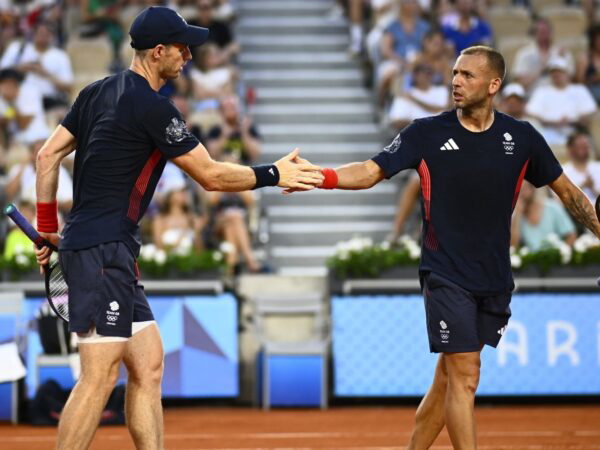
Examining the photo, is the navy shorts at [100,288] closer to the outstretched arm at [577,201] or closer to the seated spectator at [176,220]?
the outstretched arm at [577,201]

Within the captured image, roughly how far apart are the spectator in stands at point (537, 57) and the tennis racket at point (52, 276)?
10107 millimetres

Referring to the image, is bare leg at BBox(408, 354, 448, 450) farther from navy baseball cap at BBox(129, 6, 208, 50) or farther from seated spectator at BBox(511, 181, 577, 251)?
seated spectator at BBox(511, 181, 577, 251)

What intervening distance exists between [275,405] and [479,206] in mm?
5739

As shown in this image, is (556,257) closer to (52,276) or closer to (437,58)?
(437,58)

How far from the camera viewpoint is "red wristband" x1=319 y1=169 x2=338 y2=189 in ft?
24.5

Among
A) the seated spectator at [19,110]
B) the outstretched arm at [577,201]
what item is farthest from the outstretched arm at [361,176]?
the seated spectator at [19,110]

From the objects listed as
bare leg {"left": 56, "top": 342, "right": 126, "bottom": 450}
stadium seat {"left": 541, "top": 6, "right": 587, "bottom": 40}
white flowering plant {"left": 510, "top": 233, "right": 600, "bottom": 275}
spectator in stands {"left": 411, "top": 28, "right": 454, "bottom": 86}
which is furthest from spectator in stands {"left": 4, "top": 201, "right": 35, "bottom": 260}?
stadium seat {"left": 541, "top": 6, "right": 587, "bottom": 40}

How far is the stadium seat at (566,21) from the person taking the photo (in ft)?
58.1

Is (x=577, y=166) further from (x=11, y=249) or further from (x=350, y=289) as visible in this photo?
(x=11, y=249)

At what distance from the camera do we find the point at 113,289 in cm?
673

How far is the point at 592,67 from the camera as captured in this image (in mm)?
16609

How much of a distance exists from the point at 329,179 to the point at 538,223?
21.9 ft

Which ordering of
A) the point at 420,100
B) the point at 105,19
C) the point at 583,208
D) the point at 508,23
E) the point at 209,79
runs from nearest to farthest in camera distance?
1. the point at 583,208
2. the point at 420,100
3. the point at 209,79
4. the point at 105,19
5. the point at 508,23

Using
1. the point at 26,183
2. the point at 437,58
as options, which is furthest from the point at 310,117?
the point at 26,183
